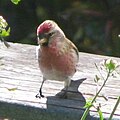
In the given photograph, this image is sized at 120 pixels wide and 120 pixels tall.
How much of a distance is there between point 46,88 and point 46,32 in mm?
283

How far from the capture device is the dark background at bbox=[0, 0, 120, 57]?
18.9ft

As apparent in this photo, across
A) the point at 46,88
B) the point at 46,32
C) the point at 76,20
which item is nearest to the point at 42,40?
the point at 46,32

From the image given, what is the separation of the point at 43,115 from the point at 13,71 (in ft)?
1.38

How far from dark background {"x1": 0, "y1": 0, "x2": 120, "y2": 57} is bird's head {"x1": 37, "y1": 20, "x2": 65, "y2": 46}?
104 inches

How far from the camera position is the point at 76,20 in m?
5.89

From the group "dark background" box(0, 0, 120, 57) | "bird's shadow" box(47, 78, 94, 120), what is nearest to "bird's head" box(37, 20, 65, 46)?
"bird's shadow" box(47, 78, 94, 120)

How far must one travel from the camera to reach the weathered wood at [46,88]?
2643mm

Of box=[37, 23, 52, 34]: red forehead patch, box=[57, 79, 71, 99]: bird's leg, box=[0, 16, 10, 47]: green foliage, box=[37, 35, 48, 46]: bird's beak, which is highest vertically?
box=[0, 16, 10, 47]: green foliage

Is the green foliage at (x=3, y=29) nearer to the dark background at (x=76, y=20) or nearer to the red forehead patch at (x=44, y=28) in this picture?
the red forehead patch at (x=44, y=28)

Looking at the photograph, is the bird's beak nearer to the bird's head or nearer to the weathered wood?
the bird's head

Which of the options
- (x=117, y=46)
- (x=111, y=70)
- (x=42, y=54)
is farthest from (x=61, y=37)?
(x=117, y=46)

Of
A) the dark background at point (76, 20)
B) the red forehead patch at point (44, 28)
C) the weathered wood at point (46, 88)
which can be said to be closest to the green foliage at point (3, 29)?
the weathered wood at point (46, 88)

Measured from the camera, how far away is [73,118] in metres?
2.61

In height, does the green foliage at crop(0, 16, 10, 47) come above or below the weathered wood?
above
